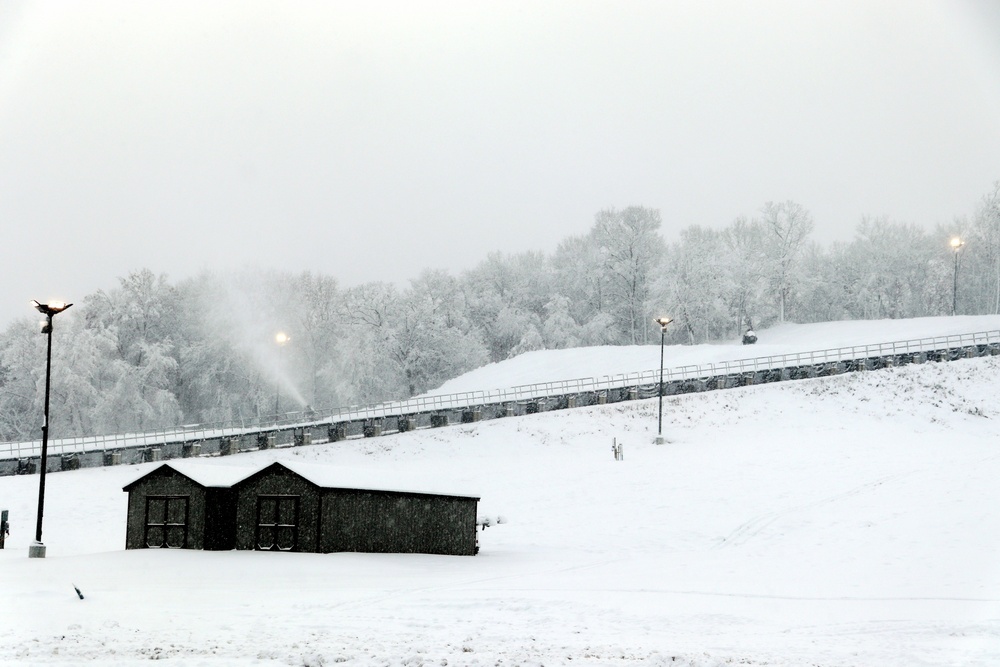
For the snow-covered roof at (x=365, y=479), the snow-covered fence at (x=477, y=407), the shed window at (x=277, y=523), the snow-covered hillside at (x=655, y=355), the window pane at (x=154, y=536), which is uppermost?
the snow-covered hillside at (x=655, y=355)

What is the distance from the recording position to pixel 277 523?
29.4 metres

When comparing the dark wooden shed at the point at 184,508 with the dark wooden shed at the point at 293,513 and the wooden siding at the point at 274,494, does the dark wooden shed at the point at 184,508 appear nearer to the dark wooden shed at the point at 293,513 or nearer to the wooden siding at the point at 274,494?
the dark wooden shed at the point at 293,513

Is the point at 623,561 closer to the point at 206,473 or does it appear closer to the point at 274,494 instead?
the point at 274,494

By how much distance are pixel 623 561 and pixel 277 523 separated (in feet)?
33.7

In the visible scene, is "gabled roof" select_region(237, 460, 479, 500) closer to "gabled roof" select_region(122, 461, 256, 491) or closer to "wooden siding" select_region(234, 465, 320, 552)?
"wooden siding" select_region(234, 465, 320, 552)

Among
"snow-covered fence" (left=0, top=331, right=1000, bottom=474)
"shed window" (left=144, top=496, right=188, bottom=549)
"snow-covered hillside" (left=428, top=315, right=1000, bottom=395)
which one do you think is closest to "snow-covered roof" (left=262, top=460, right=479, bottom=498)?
"shed window" (left=144, top=496, right=188, bottom=549)

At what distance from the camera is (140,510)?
31.3 metres

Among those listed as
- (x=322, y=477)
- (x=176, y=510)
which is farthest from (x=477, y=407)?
(x=322, y=477)

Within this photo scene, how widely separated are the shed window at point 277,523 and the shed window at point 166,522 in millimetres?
2671

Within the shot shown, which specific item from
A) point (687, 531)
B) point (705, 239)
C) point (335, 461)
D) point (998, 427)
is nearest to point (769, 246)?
point (705, 239)

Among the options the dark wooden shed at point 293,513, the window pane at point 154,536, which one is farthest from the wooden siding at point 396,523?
the window pane at point 154,536

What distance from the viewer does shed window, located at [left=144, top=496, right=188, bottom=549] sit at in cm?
3050

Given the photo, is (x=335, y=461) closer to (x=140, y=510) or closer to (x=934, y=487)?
(x=140, y=510)

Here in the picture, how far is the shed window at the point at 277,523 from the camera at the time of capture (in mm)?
29141
